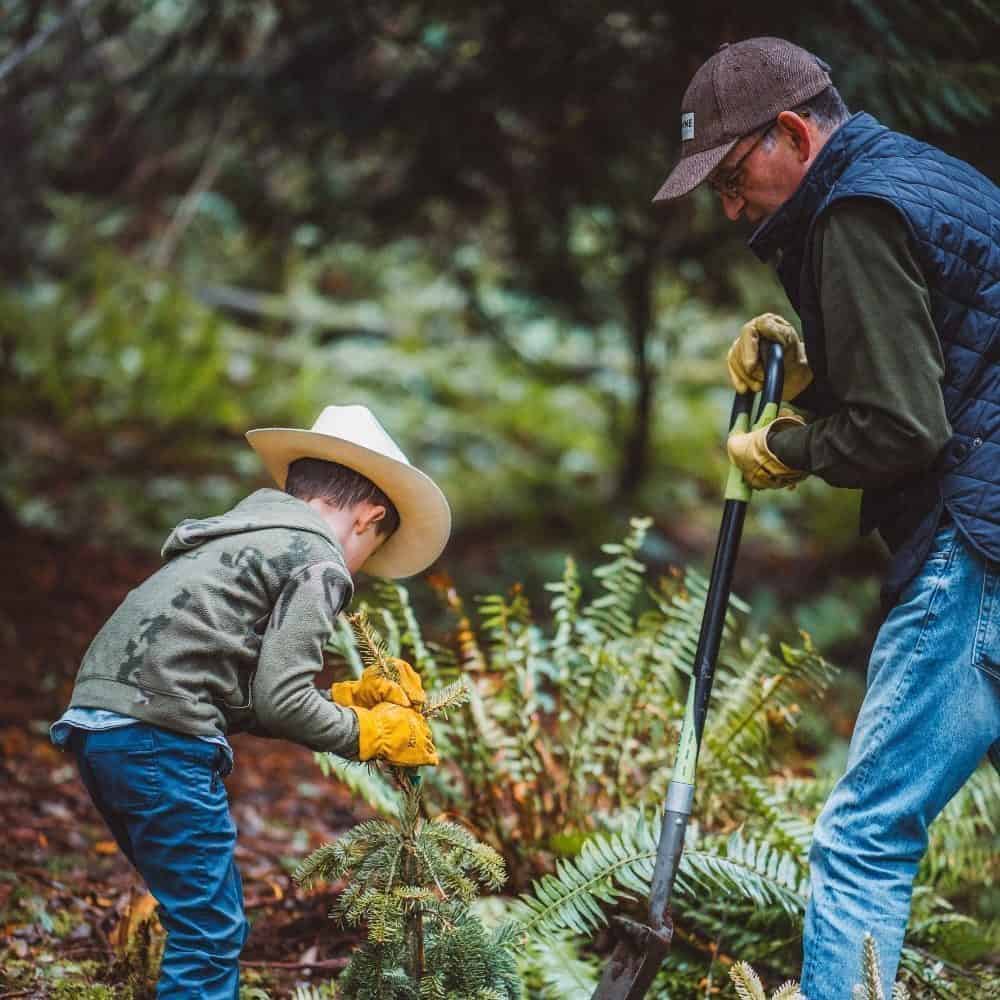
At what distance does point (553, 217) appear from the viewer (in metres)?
6.59

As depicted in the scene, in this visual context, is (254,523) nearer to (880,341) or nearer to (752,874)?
(880,341)

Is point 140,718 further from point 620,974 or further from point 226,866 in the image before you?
point 620,974

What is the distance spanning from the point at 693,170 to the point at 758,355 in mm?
704

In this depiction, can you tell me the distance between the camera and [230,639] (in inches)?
94.9

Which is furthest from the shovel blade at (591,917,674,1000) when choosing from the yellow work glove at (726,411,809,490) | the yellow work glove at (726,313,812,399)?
the yellow work glove at (726,313,812,399)

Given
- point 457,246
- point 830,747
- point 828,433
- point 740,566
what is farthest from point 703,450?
point 828,433

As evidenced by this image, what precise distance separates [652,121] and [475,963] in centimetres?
397

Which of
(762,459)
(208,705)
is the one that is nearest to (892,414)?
(762,459)

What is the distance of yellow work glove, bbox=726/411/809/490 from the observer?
280cm

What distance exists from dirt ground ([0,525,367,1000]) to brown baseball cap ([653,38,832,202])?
2.42 m

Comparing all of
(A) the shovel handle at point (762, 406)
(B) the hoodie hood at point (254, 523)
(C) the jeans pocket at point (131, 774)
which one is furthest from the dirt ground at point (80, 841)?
(A) the shovel handle at point (762, 406)

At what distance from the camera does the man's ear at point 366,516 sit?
8.98ft

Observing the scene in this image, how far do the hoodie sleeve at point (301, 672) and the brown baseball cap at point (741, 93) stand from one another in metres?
1.28

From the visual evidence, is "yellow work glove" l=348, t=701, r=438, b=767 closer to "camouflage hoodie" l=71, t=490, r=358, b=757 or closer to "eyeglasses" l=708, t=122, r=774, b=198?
"camouflage hoodie" l=71, t=490, r=358, b=757
